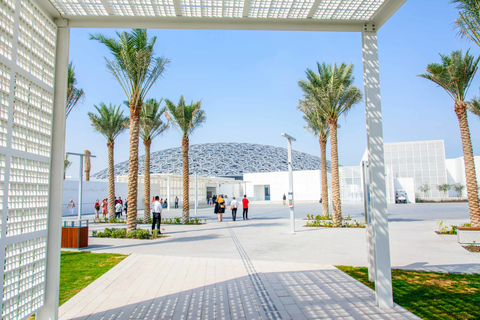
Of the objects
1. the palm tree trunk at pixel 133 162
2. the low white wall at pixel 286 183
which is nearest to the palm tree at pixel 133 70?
the palm tree trunk at pixel 133 162

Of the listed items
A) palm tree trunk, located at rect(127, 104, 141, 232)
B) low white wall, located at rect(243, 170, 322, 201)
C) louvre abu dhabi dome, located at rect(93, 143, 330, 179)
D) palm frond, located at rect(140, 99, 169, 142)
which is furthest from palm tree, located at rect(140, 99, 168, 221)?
louvre abu dhabi dome, located at rect(93, 143, 330, 179)

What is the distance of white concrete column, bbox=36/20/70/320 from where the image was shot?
3367 millimetres

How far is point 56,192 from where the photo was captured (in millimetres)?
3461

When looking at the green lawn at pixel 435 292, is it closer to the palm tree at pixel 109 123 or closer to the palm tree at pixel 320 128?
the palm tree at pixel 320 128

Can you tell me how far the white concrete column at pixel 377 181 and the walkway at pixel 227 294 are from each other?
0.33 meters

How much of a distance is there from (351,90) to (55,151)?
1433 centimetres

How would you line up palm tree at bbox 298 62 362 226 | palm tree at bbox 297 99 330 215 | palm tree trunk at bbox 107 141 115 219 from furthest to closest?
palm tree trunk at bbox 107 141 115 219 < palm tree at bbox 297 99 330 215 < palm tree at bbox 298 62 362 226

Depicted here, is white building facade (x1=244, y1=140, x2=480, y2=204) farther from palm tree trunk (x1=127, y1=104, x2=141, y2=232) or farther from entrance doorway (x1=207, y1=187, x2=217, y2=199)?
palm tree trunk (x1=127, y1=104, x2=141, y2=232)

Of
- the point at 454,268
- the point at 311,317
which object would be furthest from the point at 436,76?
the point at 311,317

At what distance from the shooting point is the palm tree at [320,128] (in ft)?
57.4

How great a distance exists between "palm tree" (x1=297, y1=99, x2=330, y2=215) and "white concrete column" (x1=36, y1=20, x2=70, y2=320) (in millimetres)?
14558

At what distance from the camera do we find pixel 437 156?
168 ft

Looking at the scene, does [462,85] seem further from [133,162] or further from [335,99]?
[133,162]

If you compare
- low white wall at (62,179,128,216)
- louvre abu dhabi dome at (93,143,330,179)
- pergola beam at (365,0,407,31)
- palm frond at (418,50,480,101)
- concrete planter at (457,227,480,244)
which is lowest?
concrete planter at (457,227,480,244)
